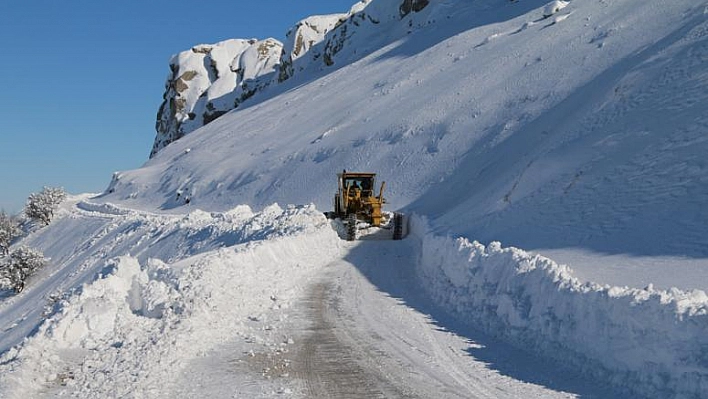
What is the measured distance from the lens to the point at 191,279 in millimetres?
11500

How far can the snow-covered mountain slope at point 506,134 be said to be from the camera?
1599 centimetres

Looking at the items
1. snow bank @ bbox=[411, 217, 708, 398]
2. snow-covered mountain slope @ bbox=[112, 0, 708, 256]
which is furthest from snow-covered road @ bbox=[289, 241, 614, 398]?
snow-covered mountain slope @ bbox=[112, 0, 708, 256]

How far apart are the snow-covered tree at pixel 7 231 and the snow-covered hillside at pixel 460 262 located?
6.00 meters

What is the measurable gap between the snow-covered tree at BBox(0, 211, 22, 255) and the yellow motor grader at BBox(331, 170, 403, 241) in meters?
36.4

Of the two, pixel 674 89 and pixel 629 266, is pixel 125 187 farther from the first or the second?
pixel 629 266

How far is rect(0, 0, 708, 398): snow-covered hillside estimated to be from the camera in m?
7.35

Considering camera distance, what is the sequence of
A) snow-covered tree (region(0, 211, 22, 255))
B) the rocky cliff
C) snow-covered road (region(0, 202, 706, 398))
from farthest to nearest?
the rocky cliff → snow-covered tree (region(0, 211, 22, 255)) → snow-covered road (region(0, 202, 706, 398))

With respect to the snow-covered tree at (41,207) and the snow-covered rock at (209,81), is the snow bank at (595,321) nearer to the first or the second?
the snow-covered tree at (41,207)

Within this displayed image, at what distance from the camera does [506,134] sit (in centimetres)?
3250

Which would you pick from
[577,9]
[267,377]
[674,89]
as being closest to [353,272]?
[267,377]

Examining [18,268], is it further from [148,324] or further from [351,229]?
[148,324]

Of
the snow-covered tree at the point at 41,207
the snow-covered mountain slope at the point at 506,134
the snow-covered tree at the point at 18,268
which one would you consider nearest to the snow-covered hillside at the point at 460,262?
the snow-covered mountain slope at the point at 506,134

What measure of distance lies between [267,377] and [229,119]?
259ft

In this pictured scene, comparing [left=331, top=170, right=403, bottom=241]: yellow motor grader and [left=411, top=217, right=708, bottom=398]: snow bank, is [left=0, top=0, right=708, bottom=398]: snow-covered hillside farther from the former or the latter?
[left=331, top=170, right=403, bottom=241]: yellow motor grader
